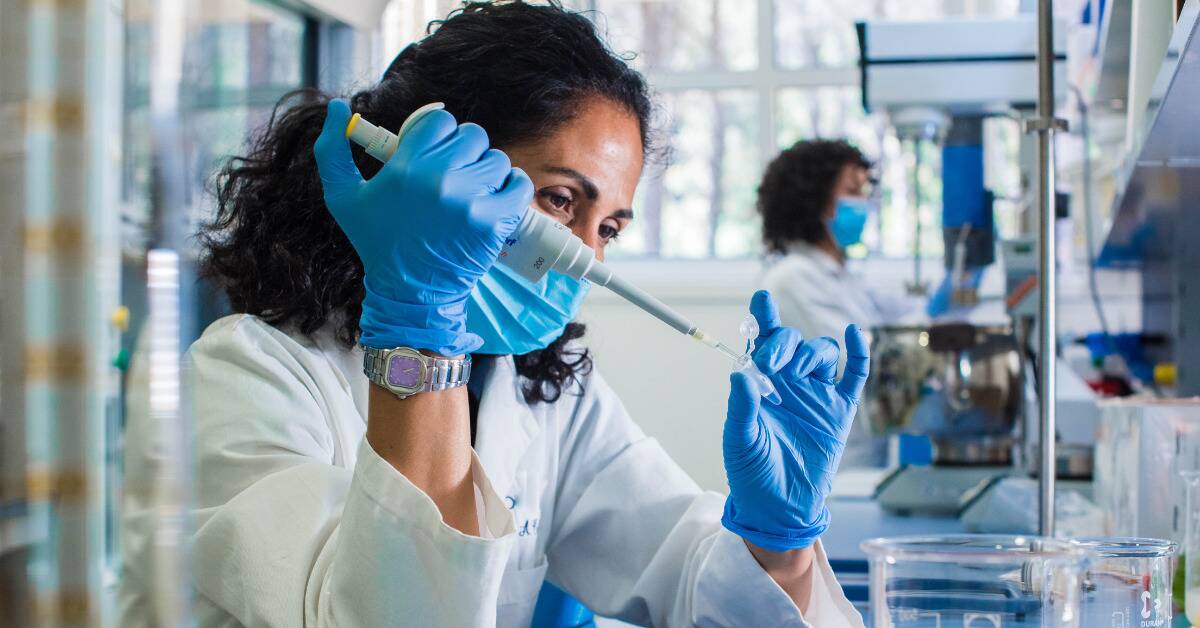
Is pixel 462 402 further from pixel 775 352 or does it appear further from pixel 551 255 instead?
pixel 775 352

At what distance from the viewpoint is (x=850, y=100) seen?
459cm

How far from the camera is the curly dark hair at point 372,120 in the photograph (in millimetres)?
1166

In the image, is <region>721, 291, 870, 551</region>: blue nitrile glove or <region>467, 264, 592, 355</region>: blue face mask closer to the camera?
<region>721, 291, 870, 551</region>: blue nitrile glove

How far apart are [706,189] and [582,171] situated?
11.7ft

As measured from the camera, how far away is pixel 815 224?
10.8 feet

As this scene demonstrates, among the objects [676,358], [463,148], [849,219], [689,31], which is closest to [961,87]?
[849,219]

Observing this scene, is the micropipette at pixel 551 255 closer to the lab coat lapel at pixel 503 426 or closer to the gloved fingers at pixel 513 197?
the gloved fingers at pixel 513 197

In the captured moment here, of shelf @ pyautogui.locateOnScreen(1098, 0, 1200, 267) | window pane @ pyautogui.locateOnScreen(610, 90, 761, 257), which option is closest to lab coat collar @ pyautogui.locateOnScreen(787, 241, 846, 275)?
shelf @ pyautogui.locateOnScreen(1098, 0, 1200, 267)

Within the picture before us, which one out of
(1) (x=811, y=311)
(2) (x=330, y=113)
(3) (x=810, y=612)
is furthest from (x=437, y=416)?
(1) (x=811, y=311)

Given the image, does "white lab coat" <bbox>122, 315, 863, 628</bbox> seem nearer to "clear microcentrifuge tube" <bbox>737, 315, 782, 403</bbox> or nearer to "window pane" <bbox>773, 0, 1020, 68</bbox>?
"clear microcentrifuge tube" <bbox>737, 315, 782, 403</bbox>

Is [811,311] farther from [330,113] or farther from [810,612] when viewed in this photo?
[330,113]

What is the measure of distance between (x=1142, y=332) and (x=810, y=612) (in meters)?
2.06

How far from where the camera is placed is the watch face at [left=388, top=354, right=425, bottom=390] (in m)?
0.82

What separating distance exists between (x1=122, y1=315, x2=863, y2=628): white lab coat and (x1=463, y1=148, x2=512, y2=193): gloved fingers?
0.73ft
